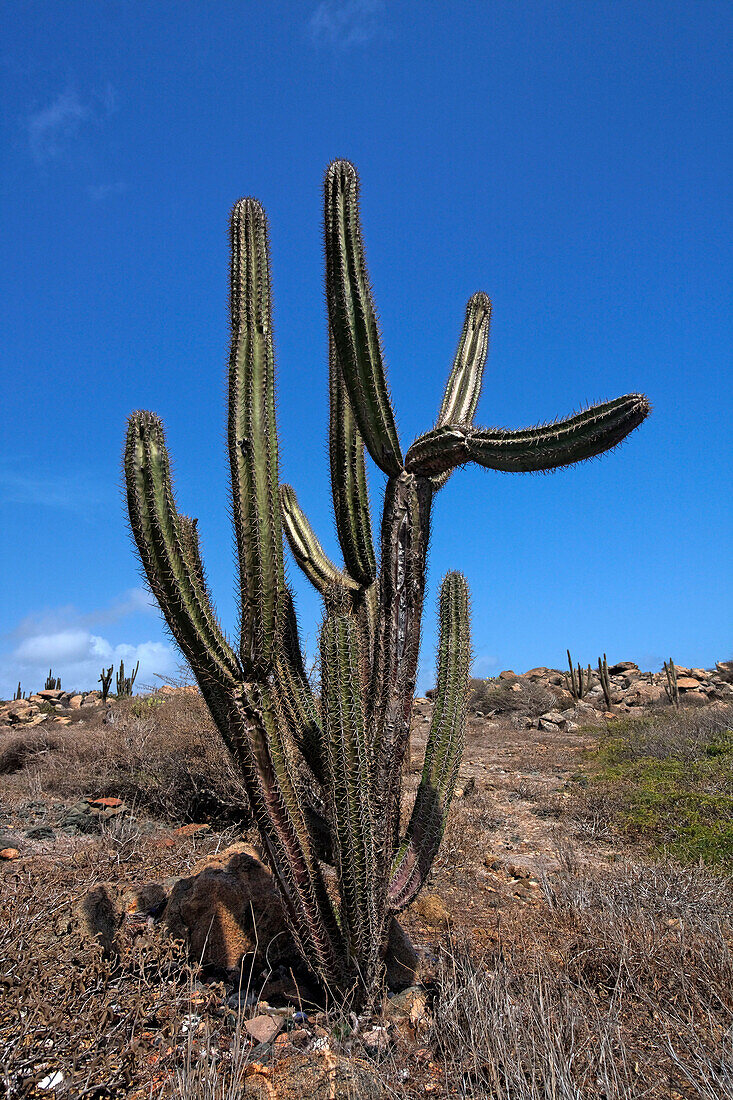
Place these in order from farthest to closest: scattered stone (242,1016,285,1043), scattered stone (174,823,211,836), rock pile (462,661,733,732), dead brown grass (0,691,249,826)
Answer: rock pile (462,661,733,732), dead brown grass (0,691,249,826), scattered stone (174,823,211,836), scattered stone (242,1016,285,1043)

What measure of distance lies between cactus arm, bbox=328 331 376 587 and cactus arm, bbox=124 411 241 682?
1360mm

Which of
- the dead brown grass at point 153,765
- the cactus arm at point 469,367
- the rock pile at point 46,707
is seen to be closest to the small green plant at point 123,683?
the rock pile at point 46,707

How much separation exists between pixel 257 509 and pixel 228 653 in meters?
0.89

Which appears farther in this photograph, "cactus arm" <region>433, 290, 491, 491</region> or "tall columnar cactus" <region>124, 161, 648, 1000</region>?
"cactus arm" <region>433, 290, 491, 491</region>

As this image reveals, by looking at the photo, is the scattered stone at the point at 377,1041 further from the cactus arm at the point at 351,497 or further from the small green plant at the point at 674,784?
the small green plant at the point at 674,784

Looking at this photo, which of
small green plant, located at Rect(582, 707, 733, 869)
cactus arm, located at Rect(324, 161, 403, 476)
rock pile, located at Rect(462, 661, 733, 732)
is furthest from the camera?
rock pile, located at Rect(462, 661, 733, 732)

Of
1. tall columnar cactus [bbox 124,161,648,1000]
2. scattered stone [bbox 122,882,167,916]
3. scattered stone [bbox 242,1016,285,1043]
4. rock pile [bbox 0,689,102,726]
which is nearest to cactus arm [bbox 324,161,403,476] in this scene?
tall columnar cactus [bbox 124,161,648,1000]

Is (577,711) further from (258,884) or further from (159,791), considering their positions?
(258,884)

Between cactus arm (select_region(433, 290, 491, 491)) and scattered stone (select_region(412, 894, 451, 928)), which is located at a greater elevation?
cactus arm (select_region(433, 290, 491, 491))

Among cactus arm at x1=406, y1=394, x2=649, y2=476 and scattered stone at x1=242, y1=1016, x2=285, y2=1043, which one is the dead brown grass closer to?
scattered stone at x1=242, y1=1016, x2=285, y2=1043

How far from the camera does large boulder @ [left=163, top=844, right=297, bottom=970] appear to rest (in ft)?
14.7

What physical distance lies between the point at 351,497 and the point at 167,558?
1.62m

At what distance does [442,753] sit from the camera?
483 centimetres

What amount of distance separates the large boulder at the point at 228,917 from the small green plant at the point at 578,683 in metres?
19.8
